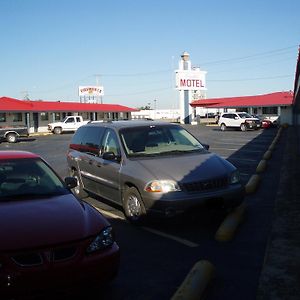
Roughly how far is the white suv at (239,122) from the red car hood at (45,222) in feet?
126

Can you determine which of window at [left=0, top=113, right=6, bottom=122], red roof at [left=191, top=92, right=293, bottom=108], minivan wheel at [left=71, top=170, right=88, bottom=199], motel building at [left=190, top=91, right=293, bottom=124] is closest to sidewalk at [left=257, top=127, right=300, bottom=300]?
minivan wheel at [left=71, top=170, right=88, bottom=199]

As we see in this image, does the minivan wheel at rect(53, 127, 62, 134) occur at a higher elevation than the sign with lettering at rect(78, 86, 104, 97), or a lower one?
lower

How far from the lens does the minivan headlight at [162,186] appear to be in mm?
6469

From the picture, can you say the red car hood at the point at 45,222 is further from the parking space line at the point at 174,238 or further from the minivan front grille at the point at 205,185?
the minivan front grille at the point at 205,185

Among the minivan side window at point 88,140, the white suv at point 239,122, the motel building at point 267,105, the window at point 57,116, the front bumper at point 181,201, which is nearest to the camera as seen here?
the front bumper at point 181,201

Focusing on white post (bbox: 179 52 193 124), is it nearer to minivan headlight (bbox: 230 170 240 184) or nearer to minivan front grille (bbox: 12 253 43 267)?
minivan headlight (bbox: 230 170 240 184)

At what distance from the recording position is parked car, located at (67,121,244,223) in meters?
6.48

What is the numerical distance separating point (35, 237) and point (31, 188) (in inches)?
58.9

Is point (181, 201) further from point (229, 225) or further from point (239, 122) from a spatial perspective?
point (239, 122)

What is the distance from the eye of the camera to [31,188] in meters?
5.27

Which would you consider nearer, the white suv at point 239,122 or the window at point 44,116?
the white suv at point 239,122

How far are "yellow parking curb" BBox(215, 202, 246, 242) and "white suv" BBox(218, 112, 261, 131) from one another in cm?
3528

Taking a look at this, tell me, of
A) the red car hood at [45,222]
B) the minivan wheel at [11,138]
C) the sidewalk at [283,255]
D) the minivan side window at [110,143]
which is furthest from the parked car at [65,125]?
the red car hood at [45,222]

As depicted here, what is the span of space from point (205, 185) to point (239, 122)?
36720 millimetres
